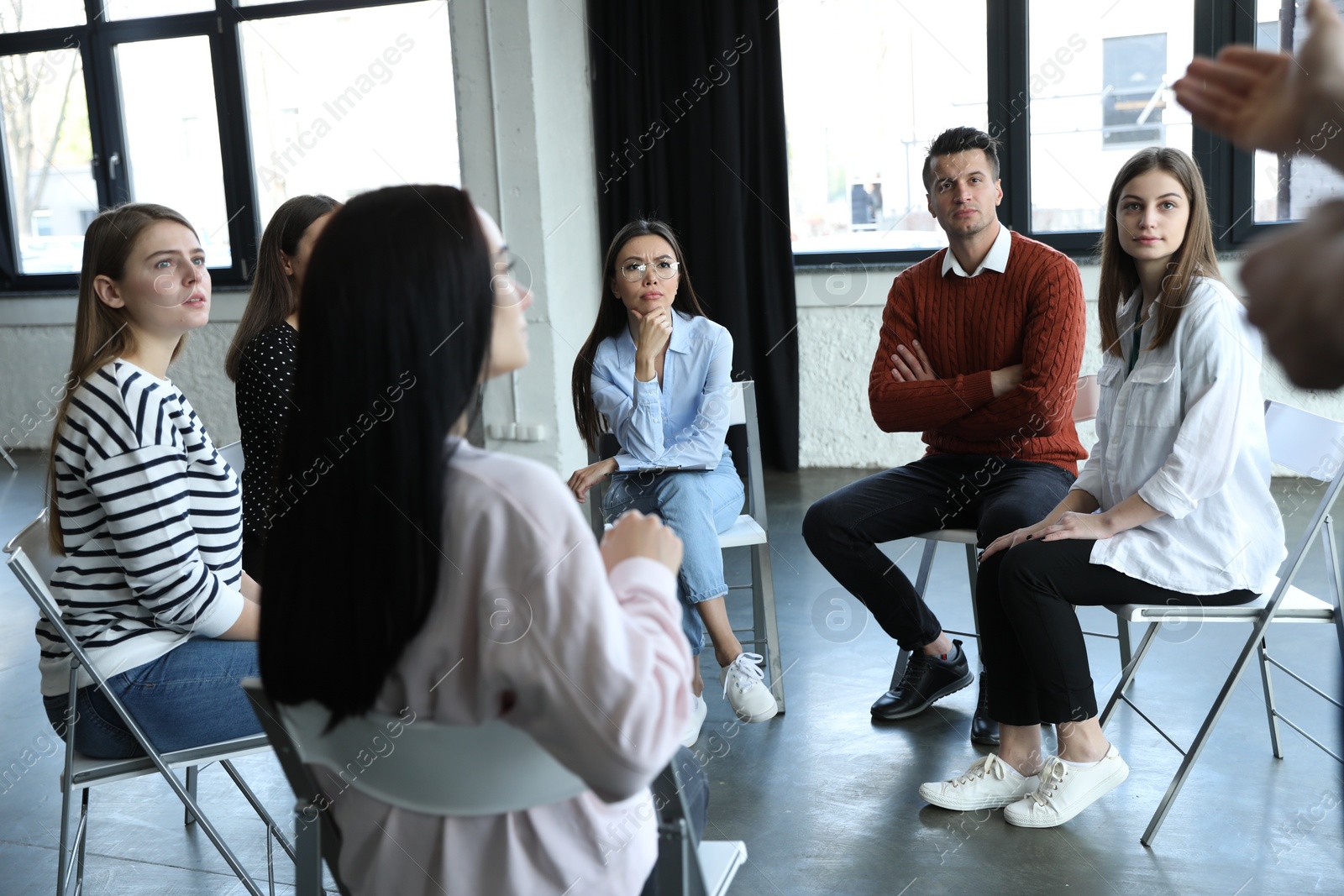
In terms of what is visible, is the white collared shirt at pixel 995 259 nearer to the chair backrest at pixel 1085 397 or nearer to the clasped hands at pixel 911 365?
the clasped hands at pixel 911 365

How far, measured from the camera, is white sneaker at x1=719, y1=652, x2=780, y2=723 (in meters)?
2.64

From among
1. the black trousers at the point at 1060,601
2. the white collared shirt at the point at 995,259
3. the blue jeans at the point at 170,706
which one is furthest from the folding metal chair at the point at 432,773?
the white collared shirt at the point at 995,259

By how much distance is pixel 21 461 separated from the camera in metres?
6.68

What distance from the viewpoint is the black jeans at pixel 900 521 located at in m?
2.67

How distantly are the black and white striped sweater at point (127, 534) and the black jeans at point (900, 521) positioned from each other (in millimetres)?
1440

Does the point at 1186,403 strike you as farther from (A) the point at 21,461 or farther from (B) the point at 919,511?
(A) the point at 21,461

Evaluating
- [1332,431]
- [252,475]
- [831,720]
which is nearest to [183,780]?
[252,475]

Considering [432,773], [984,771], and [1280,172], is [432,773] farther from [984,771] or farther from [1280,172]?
[1280,172]

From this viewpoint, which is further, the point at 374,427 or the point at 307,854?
the point at 307,854

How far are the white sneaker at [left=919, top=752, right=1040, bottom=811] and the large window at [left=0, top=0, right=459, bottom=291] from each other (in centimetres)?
451

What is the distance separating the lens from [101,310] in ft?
6.11

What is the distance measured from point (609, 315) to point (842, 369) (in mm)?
2558

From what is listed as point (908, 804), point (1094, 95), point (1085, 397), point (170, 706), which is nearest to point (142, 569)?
point (170, 706)

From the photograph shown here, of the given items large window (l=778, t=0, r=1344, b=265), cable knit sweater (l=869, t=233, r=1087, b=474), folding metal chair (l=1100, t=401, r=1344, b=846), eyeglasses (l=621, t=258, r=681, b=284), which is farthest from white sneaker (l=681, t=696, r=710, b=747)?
large window (l=778, t=0, r=1344, b=265)
